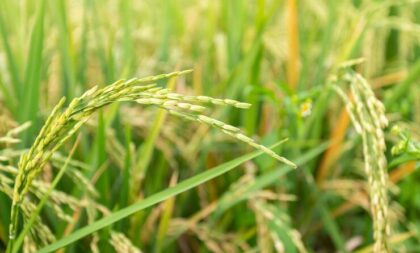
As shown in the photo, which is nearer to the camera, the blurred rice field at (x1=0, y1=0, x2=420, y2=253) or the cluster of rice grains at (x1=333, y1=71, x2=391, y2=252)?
the cluster of rice grains at (x1=333, y1=71, x2=391, y2=252)

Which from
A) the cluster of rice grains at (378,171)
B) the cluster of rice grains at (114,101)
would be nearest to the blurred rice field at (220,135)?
the cluster of rice grains at (378,171)

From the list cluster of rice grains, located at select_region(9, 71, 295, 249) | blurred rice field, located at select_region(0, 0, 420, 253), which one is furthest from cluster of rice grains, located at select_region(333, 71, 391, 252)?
cluster of rice grains, located at select_region(9, 71, 295, 249)

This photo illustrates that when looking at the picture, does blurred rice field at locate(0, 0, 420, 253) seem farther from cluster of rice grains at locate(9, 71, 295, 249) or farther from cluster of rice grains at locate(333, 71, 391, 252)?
cluster of rice grains at locate(9, 71, 295, 249)

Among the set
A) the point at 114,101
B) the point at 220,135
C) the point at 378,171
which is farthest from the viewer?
the point at 220,135

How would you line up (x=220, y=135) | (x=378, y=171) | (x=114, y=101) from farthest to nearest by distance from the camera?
(x=220, y=135), (x=378, y=171), (x=114, y=101)

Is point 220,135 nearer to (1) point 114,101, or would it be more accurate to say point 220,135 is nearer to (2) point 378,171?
(2) point 378,171

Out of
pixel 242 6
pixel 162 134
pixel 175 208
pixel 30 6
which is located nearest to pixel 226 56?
pixel 242 6

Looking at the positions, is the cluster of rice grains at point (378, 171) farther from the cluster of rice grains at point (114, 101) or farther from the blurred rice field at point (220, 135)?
the cluster of rice grains at point (114, 101)

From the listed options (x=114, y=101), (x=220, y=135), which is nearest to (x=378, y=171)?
(x=114, y=101)
